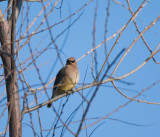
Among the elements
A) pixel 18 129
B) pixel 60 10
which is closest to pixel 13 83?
pixel 18 129

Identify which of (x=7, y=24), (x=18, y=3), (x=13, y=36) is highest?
(x=18, y=3)

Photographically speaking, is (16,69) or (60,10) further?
(60,10)

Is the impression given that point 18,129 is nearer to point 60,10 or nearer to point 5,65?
point 5,65

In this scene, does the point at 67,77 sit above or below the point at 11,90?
above

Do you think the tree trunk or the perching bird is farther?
the perching bird

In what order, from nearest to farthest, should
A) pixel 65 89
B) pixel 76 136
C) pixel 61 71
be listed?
1. pixel 76 136
2. pixel 65 89
3. pixel 61 71

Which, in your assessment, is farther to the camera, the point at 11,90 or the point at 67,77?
the point at 67,77

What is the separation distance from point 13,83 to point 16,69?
0.13m

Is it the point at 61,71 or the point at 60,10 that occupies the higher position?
the point at 61,71

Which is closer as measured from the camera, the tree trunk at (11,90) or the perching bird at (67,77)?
the tree trunk at (11,90)

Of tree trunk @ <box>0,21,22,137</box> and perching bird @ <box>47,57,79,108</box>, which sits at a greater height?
perching bird @ <box>47,57,79,108</box>

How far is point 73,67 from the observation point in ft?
19.5

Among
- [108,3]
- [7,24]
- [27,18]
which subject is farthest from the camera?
[7,24]

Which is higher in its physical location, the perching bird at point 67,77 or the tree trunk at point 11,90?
the perching bird at point 67,77
